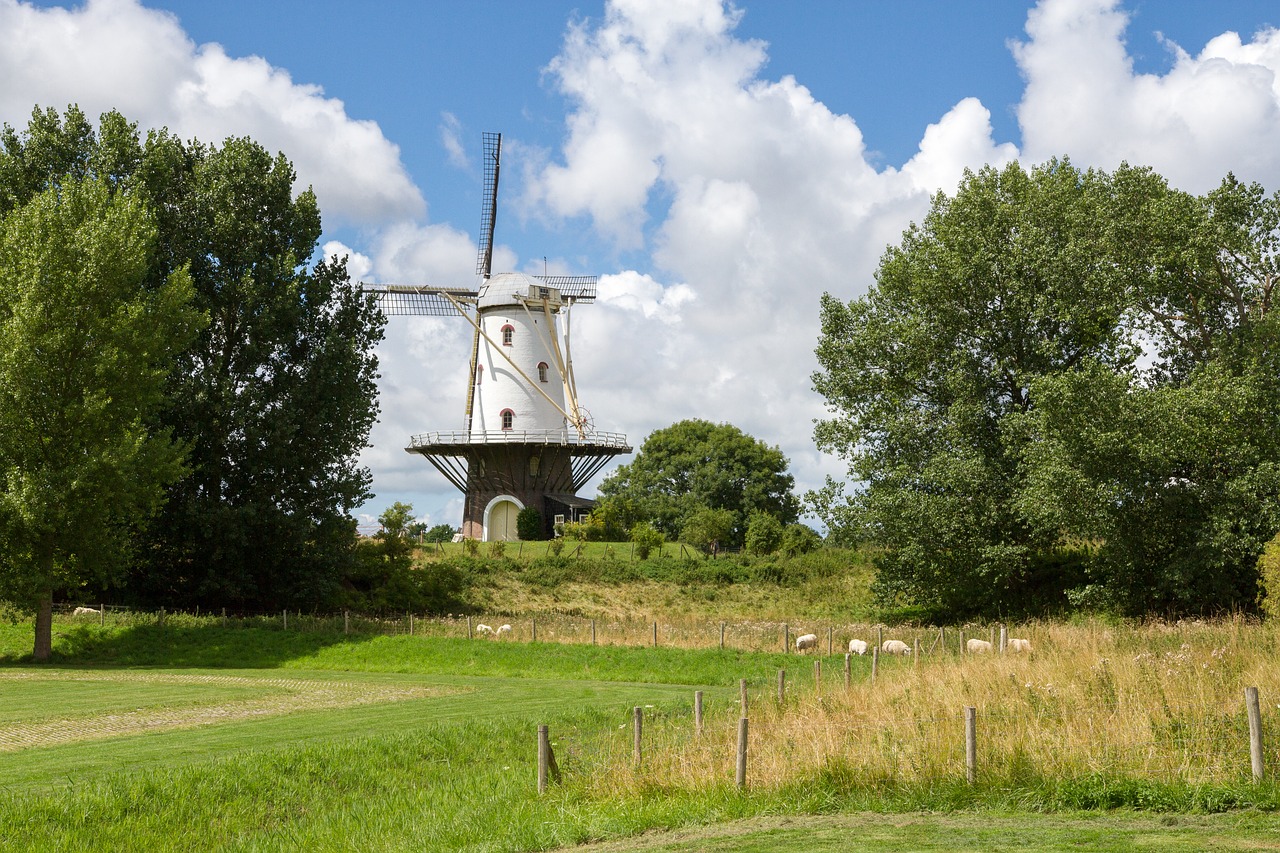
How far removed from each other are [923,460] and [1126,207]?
9.99 metres

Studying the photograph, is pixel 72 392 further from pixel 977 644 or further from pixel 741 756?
pixel 741 756

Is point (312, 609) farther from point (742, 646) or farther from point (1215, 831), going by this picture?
point (1215, 831)

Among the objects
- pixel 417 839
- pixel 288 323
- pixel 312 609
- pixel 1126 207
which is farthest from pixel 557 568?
pixel 417 839

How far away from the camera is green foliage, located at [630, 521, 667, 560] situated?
5831 cm

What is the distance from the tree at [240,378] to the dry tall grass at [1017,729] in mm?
27470

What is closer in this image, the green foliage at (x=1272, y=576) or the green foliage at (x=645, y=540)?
the green foliage at (x=1272, y=576)

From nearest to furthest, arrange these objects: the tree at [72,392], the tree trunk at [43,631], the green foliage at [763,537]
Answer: the tree at [72,392] < the tree trunk at [43,631] < the green foliage at [763,537]

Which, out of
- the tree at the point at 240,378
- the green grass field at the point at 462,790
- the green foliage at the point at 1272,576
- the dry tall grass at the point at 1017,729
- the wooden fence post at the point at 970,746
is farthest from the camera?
the tree at the point at 240,378

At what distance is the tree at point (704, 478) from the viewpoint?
276 ft

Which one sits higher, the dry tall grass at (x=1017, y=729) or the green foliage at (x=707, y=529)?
the green foliage at (x=707, y=529)

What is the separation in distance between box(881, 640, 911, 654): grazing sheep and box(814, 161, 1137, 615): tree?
6.27 metres

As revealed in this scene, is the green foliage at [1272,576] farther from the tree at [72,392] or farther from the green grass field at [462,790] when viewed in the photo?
the tree at [72,392]

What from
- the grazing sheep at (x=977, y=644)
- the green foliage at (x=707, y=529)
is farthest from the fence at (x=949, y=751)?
the green foliage at (x=707, y=529)

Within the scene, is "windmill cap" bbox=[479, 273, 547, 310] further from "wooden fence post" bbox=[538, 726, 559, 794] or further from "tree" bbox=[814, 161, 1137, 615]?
"wooden fence post" bbox=[538, 726, 559, 794]
